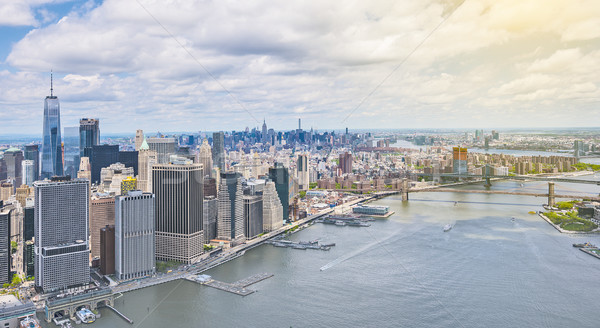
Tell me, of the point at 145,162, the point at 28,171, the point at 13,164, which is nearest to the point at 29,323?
the point at 145,162

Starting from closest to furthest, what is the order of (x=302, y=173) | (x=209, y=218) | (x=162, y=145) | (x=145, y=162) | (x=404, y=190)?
1. (x=209, y=218)
2. (x=145, y=162)
3. (x=162, y=145)
4. (x=404, y=190)
5. (x=302, y=173)

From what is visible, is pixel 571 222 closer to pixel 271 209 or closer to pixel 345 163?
pixel 271 209

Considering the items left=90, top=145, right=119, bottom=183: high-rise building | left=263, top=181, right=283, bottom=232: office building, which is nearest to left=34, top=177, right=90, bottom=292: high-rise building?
left=263, top=181, right=283, bottom=232: office building

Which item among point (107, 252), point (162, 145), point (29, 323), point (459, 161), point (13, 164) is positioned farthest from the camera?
point (459, 161)

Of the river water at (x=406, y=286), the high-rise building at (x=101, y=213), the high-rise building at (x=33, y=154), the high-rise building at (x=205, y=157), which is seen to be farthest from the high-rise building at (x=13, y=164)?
the river water at (x=406, y=286)

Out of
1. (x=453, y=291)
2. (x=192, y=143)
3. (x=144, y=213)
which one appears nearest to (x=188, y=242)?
(x=144, y=213)

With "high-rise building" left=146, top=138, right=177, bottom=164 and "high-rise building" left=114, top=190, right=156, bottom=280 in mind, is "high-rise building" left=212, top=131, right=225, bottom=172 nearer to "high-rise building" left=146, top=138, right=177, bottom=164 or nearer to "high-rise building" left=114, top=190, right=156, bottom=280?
"high-rise building" left=146, top=138, right=177, bottom=164
